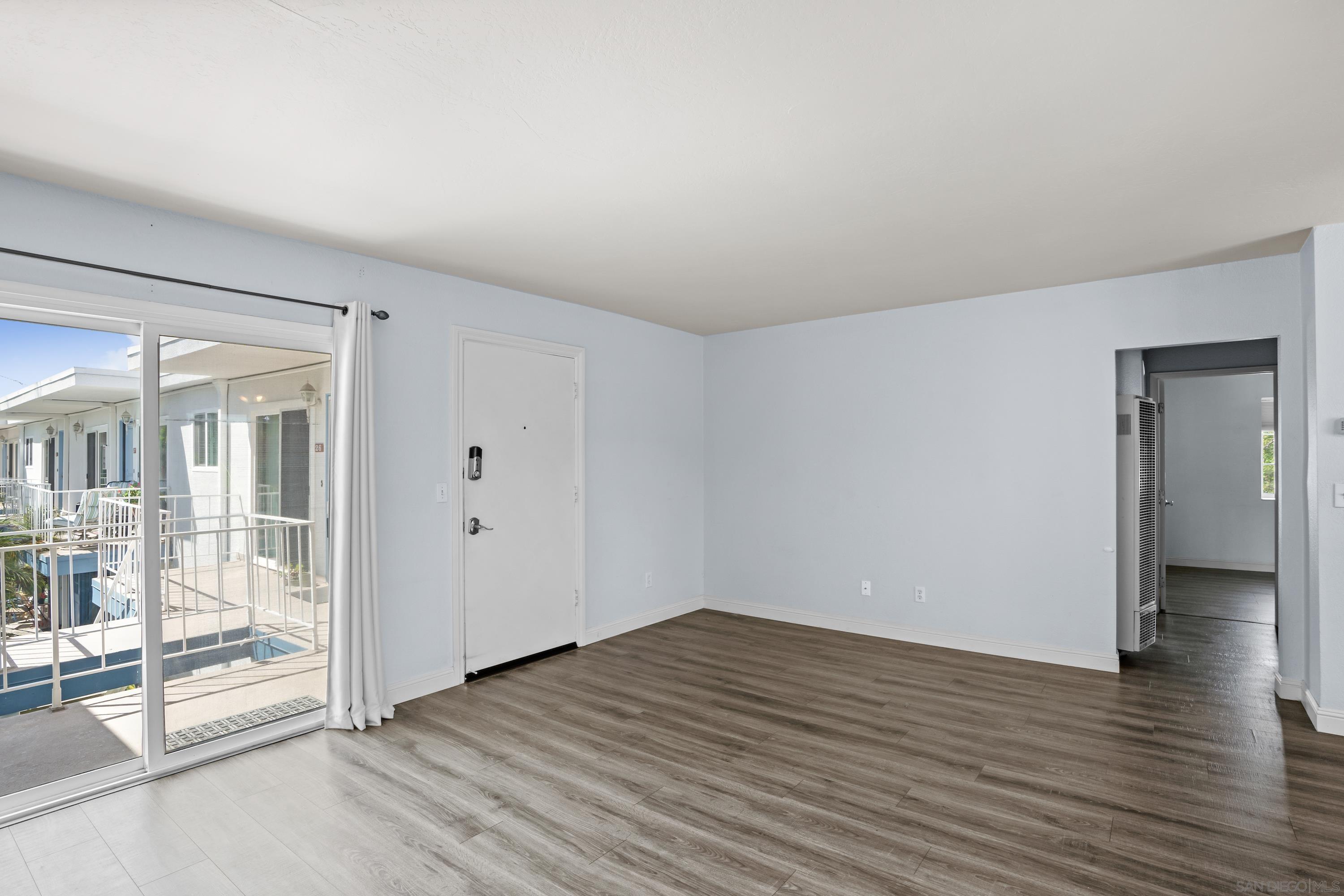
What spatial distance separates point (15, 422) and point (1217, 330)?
6.19 metres

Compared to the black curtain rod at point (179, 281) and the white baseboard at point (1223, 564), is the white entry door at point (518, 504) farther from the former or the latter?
the white baseboard at point (1223, 564)

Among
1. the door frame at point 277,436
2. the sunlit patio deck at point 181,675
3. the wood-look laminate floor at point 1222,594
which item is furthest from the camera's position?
the wood-look laminate floor at point 1222,594

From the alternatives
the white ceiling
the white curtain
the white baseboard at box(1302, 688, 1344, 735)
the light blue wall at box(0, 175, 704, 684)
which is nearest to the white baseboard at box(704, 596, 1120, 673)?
the light blue wall at box(0, 175, 704, 684)

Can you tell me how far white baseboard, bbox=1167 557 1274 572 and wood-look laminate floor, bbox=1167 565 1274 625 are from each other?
0.09 metres

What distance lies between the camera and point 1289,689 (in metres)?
3.90

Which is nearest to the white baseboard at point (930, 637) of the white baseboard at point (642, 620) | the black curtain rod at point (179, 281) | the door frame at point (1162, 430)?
the white baseboard at point (642, 620)

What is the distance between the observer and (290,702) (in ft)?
12.1

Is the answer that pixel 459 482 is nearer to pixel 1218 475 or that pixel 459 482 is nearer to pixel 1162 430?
pixel 1162 430

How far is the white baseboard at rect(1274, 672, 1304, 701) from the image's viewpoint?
3855 millimetres

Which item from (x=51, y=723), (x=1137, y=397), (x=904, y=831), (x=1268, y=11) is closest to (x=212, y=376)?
(x=51, y=723)

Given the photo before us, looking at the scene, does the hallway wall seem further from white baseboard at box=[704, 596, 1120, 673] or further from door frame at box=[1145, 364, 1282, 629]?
white baseboard at box=[704, 596, 1120, 673]

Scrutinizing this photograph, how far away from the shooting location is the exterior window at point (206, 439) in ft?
10.8

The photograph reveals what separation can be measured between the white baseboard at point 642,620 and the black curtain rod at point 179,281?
→ 2.83 meters

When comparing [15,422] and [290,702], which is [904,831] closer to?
[290,702]
